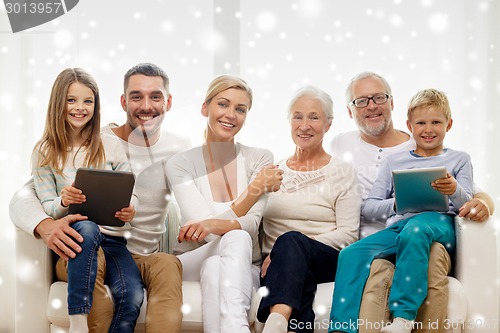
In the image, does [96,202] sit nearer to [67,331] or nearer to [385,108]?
[67,331]

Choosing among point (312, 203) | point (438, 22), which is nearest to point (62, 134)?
point (312, 203)

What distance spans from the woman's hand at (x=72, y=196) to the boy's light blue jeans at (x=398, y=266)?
0.80 m

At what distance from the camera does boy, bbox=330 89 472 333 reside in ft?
5.77

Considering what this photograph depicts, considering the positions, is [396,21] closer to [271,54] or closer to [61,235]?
[271,54]

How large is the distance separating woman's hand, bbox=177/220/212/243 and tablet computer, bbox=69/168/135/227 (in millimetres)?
202

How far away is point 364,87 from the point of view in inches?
93.6

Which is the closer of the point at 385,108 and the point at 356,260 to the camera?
the point at 356,260

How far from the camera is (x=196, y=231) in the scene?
6.43ft

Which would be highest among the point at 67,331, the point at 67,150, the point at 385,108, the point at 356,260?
the point at 385,108

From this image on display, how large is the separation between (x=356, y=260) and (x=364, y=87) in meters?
0.79

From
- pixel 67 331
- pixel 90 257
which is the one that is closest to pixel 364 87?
pixel 90 257

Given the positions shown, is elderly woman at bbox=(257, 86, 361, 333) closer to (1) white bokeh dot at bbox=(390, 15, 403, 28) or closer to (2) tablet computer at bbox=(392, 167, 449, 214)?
(2) tablet computer at bbox=(392, 167, 449, 214)

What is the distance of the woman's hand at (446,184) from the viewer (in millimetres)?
1907

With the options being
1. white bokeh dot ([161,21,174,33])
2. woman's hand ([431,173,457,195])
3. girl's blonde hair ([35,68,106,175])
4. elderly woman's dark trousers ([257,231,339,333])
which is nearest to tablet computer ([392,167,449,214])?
woman's hand ([431,173,457,195])
